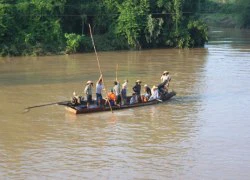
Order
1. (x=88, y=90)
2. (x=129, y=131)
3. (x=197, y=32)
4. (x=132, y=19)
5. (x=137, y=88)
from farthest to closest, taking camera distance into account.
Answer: (x=197, y=32)
(x=132, y=19)
(x=137, y=88)
(x=88, y=90)
(x=129, y=131)

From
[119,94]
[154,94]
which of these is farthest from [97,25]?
[119,94]

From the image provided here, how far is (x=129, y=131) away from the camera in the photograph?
18531 mm

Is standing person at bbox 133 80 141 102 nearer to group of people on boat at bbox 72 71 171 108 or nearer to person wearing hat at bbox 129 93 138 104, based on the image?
group of people on boat at bbox 72 71 171 108

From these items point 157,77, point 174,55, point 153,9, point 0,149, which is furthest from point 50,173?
point 153,9

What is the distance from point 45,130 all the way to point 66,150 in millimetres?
2630

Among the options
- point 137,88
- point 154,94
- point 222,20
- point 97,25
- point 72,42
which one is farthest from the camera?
point 222,20

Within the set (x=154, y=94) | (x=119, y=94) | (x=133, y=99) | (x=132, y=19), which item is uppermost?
(x=132, y=19)

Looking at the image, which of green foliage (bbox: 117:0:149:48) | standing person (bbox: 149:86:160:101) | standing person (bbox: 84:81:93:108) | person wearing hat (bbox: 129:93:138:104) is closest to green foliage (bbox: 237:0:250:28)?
green foliage (bbox: 117:0:149:48)

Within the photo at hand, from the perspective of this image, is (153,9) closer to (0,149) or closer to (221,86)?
(221,86)

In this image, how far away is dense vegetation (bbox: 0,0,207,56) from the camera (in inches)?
1683

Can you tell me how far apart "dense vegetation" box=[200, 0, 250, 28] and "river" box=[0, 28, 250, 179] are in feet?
161

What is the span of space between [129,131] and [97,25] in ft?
99.7

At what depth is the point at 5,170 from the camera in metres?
14.3

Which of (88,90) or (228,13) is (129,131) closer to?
(88,90)
